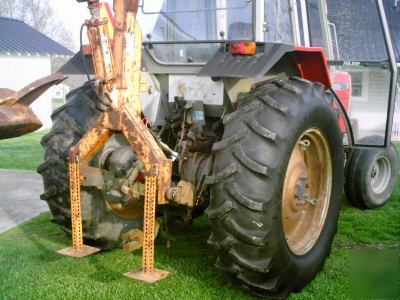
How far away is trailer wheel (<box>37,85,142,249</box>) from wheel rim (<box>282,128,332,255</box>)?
1417 mm

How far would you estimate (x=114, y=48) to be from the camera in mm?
3383

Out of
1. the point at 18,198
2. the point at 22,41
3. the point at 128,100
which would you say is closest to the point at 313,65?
the point at 128,100

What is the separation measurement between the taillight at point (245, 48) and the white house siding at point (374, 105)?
2302 millimetres

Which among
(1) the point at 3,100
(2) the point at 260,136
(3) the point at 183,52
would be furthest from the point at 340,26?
(1) the point at 3,100

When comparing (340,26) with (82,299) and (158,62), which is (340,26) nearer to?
(158,62)

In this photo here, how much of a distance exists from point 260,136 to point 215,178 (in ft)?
1.27

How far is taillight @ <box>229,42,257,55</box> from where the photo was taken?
3.48 meters

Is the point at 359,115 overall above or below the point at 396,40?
below

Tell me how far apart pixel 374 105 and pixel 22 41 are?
62.2 feet

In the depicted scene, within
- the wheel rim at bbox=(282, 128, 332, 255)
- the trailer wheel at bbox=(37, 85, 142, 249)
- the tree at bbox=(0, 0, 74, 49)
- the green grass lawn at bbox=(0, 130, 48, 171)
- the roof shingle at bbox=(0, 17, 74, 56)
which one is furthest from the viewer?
the tree at bbox=(0, 0, 74, 49)

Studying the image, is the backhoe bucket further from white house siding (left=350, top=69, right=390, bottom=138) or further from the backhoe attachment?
white house siding (left=350, top=69, right=390, bottom=138)

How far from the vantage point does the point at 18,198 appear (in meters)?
7.01

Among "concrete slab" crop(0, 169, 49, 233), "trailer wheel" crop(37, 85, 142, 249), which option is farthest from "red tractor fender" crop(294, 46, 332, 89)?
"concrete slab" crop(0, 169, 49, 233)

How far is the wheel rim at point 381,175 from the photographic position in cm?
659
